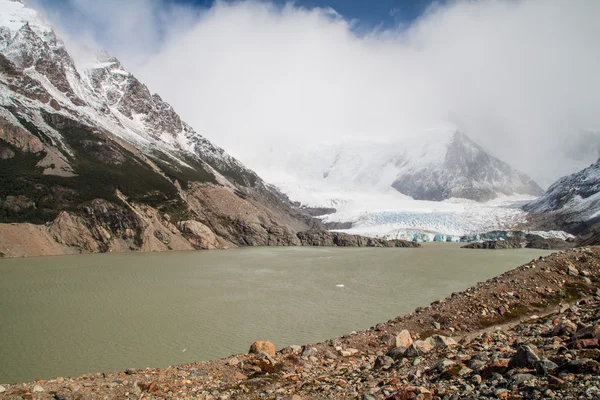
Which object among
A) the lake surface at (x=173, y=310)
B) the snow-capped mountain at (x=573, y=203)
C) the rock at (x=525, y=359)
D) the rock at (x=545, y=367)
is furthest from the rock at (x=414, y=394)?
the snow-capped mountain at (x=573, y=203)

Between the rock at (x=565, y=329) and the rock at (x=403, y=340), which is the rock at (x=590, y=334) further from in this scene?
the rock at (x=403, y=340)

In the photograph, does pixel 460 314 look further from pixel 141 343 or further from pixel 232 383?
pixel 141 343

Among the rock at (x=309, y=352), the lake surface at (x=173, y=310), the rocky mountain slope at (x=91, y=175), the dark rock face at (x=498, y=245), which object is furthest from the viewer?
the dark rock face at (x=498, y=245)

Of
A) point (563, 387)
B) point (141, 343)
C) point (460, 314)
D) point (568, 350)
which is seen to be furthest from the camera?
point (141, 343)

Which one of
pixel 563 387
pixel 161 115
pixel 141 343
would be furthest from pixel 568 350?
pixel 161 115

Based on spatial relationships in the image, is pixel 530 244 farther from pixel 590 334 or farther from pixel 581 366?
pixel 581 366

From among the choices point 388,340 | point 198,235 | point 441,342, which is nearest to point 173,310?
point 388,340

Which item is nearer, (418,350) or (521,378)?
(521,378)
